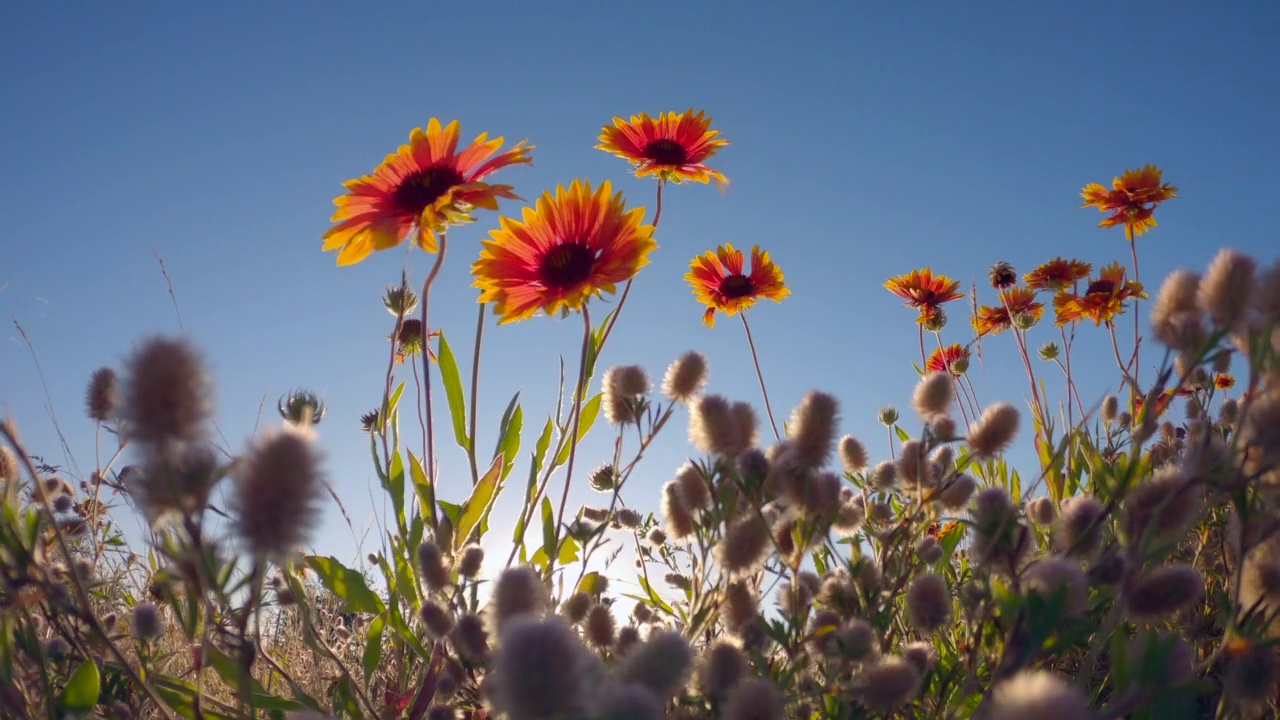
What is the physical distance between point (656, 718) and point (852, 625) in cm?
45

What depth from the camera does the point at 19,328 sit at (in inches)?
109

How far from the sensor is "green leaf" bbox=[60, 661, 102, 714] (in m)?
1.07

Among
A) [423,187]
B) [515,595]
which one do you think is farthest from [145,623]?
[423,187]

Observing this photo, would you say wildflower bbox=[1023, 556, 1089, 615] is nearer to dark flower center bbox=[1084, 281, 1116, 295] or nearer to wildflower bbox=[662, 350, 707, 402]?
wildflower bbox=[662, 350, 707, 402]

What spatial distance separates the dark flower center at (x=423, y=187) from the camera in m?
2.15

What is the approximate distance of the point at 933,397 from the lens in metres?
1.67

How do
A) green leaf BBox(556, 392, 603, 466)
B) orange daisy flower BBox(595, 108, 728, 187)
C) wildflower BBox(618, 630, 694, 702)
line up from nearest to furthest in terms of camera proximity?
wildflower BBox(618, 630, 694, 702) < green leaf BBox(556, 392, 603, 466) < orange daisy flower BBox(595, 108, 728, 187)

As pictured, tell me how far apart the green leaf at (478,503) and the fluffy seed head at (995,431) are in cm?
114

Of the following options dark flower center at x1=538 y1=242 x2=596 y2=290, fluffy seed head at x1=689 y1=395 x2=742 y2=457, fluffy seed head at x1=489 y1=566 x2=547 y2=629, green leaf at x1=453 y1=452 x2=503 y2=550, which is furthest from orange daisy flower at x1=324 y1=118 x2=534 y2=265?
fluffy seed head at x1=489 y1=566 x2=547 y2=629

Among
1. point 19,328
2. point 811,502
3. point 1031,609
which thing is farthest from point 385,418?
point 19,328

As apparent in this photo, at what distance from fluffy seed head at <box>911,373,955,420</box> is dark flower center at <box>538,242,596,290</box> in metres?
0.92

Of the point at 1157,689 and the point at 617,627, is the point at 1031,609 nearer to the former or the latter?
the point at 1157,689

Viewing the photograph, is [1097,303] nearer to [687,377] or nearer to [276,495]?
[687,377]

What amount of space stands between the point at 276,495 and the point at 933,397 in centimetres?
134
